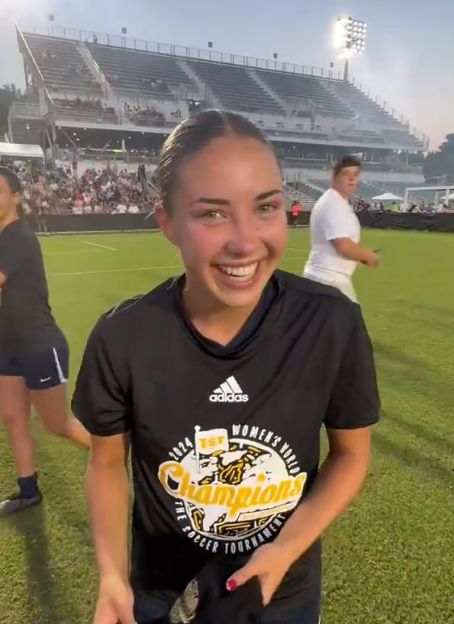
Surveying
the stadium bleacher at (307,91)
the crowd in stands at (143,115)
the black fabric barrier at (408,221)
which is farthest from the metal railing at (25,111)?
the black fabric barrier at (408,221)

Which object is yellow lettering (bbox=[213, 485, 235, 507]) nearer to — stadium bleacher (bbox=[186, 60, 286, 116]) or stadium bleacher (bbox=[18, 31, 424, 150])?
stadium bleacher (bbox=[18, 31, 424, 150])

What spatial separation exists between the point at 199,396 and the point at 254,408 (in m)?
0.14

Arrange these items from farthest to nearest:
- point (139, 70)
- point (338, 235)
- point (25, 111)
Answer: point (139, 70) → point (25, 111) → point (338, 235)

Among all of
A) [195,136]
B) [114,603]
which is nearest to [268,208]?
[195,136]

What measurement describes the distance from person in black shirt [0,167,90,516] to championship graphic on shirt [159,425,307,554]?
1.98 m

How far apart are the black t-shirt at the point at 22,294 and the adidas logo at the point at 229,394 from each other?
7.45 ft

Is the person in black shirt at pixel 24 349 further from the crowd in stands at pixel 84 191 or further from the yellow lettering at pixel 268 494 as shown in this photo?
the crowd in stands at pixel 84 191

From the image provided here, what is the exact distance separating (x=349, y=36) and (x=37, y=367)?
62535mm

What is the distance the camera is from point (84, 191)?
32.7 metres

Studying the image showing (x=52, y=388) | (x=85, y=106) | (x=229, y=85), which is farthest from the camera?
(x=229, y=85)

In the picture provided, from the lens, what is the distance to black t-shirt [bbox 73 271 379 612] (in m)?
1.31

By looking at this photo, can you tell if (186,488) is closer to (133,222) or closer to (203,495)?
(203,495)

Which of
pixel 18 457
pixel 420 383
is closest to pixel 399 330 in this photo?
pixel 420 383

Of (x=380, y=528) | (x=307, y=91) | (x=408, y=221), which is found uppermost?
(x=307, y=91)
